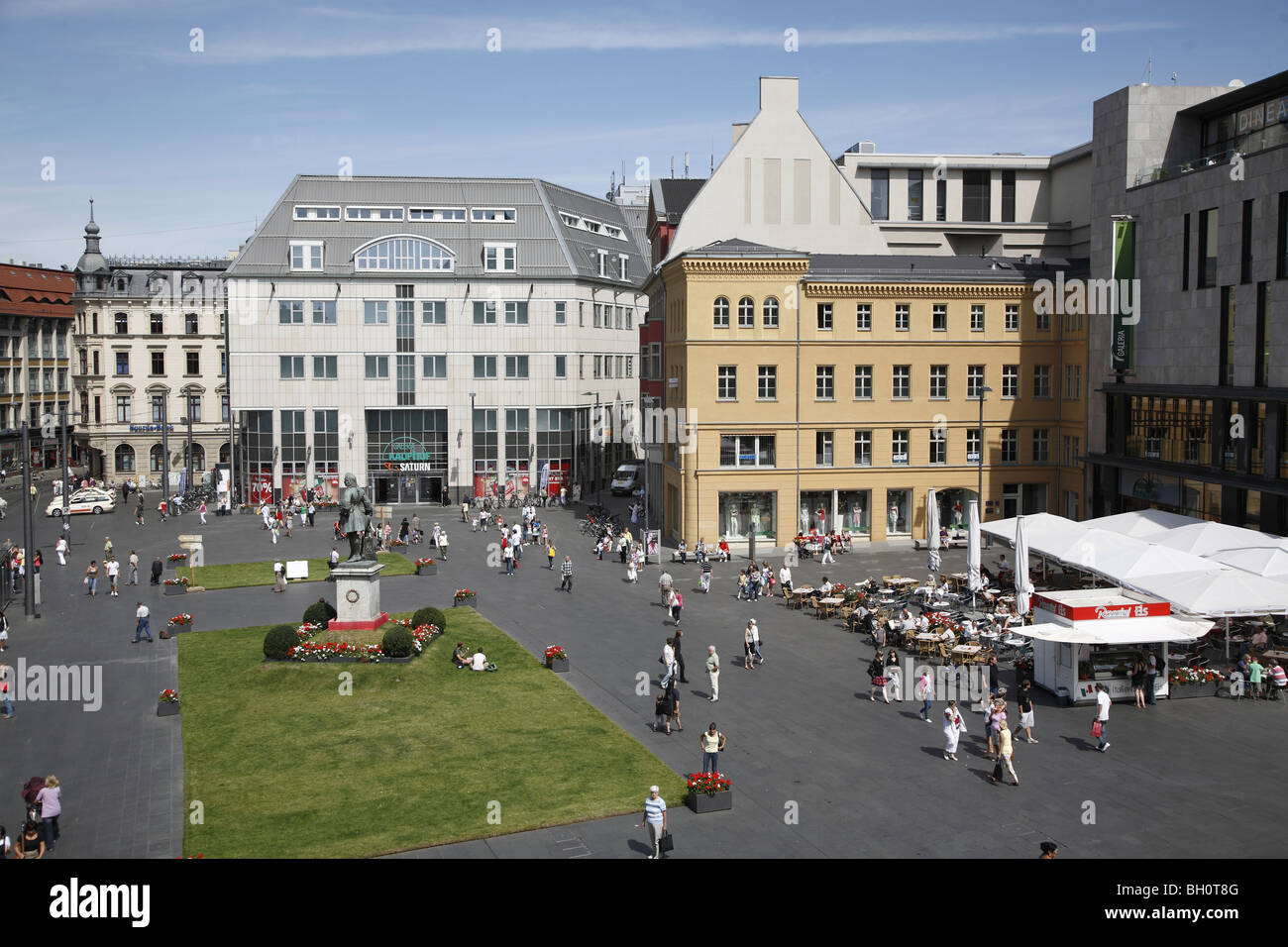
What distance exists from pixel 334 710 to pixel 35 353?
9437cm

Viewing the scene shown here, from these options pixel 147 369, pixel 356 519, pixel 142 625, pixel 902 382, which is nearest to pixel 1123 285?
pixel 902 382

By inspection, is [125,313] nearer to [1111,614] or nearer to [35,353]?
[35,353]

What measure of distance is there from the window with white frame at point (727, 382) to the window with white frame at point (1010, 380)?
48.6 ft

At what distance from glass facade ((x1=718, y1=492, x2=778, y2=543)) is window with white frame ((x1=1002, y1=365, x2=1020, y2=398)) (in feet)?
45.8

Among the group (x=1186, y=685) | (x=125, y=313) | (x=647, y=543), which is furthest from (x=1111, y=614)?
(x=125, y=313)

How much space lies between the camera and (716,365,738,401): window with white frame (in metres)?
57.4

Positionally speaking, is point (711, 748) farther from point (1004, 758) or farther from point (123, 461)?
point (123, 461)

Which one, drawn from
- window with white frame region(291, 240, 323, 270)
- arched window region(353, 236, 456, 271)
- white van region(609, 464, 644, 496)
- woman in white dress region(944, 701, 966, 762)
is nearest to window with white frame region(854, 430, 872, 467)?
white van region(609, 464, 644, 496)

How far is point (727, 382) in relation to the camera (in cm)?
5756

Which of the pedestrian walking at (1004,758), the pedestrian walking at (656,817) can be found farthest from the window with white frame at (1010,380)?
the pedestrian walking at (656,817)

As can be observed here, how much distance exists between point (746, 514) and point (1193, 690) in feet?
95.1

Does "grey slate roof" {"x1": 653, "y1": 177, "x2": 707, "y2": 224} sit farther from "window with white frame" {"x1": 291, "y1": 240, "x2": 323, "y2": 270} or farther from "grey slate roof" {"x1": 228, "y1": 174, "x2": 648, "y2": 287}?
"window with white frame" {"x1": 291, "y1": 240, "x2": 323, "y2": 270}

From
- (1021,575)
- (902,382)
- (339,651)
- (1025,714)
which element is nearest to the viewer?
(1025,714)

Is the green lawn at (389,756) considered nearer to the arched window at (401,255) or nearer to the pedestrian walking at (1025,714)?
the pedestrian walking at (1025,714)
